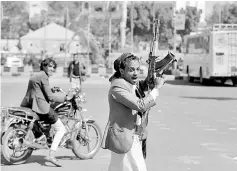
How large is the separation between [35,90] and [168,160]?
2.27 meters

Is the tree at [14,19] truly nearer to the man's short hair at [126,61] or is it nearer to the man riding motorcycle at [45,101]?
the man riding motorcycle at [45,101]

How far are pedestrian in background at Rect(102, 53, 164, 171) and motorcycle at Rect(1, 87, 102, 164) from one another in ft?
10.8

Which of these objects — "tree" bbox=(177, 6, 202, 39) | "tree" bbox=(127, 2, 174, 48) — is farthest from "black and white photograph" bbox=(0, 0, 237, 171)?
"tree" bbox=(177, 6, 202, 39)

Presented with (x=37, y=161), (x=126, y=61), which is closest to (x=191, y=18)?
(x=37, y=161)

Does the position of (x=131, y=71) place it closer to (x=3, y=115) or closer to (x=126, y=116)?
(x=126, y=116)

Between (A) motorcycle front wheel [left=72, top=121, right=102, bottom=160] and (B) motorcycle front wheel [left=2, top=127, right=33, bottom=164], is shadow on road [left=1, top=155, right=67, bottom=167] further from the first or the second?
(A) motorcycle front wheel [left=72, top=121, right=102, bottom=160]

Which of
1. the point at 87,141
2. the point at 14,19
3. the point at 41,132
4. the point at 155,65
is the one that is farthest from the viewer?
the point at 14,19

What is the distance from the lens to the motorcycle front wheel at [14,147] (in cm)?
844

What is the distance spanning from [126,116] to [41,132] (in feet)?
12.3

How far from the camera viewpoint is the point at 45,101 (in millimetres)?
8805

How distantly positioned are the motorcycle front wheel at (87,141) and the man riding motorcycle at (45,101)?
0.40m

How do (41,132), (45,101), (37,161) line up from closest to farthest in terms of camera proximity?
(45,101) < (41,132) < (37,161)

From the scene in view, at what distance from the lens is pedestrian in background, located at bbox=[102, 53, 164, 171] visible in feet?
17.4

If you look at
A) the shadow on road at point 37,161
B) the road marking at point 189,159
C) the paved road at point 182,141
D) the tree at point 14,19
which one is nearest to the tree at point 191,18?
A: the tree at point 14,19
